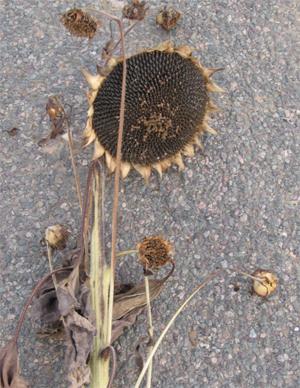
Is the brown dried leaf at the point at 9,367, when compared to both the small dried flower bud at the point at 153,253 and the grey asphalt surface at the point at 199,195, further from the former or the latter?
the small dried flower bud at the point at 153,253

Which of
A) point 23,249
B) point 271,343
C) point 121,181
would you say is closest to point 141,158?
point 121,181

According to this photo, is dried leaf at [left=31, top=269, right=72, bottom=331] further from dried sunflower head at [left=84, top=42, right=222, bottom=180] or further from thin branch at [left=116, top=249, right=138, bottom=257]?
dried sunflower head at [left=84, top=42, right=222, bottom=180]

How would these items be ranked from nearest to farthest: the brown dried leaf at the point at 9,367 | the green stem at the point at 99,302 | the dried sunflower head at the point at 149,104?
1. the brown dried leaf at the point at 9,367
2. the green stem at the point at 99,302
3. the dried sunflower head at the point at 149,104

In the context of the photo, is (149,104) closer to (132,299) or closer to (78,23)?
(78,23)

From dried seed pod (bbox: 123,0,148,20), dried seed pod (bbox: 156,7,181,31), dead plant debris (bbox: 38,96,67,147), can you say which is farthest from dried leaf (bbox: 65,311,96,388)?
dried seed pod (bbox: 156,7,181,31)

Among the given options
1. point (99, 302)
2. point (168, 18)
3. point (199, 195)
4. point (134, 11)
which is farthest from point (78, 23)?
point (99, 302)

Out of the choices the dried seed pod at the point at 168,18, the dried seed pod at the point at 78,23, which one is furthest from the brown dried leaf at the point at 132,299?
the dried seed pod at the point at 168,18
